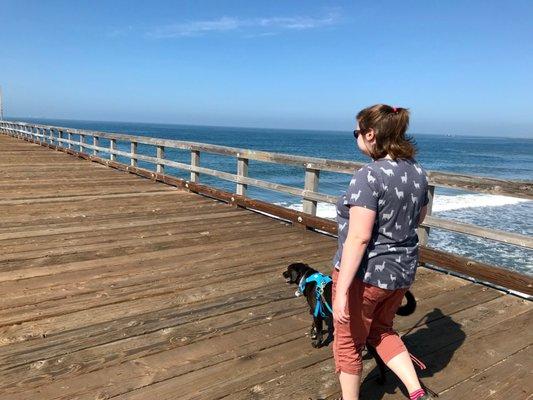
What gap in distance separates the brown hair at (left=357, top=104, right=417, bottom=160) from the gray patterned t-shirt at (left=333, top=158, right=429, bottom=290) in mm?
50

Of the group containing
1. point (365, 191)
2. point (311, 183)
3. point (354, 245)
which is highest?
point (365, 191)

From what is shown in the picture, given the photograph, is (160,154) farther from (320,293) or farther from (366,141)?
(366,141)

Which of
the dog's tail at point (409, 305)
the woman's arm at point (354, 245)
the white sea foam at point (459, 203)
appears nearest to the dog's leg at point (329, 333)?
the dog's tail at point (409, 305)

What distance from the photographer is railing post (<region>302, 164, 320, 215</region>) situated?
6.19 meters

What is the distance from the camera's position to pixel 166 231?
20.0 ft

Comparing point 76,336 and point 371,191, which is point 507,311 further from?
point 76,336

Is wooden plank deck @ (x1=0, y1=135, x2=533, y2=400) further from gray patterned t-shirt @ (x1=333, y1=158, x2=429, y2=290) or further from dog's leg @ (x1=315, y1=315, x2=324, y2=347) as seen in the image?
gray patterned t-shirt @ (x1=333, y1=158, x2=429, y2=290)

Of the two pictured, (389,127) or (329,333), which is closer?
(389,127)

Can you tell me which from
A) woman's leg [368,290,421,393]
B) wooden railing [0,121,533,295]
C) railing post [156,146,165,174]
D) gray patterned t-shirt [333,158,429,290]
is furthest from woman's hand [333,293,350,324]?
railing post [156,146,165,174]

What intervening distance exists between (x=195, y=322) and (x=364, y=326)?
157 centimetres

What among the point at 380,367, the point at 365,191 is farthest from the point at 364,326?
the point at 365,191

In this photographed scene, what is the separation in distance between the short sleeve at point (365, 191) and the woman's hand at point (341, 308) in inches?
17.0

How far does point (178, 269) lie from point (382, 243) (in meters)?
2.86

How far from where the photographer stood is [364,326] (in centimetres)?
229
